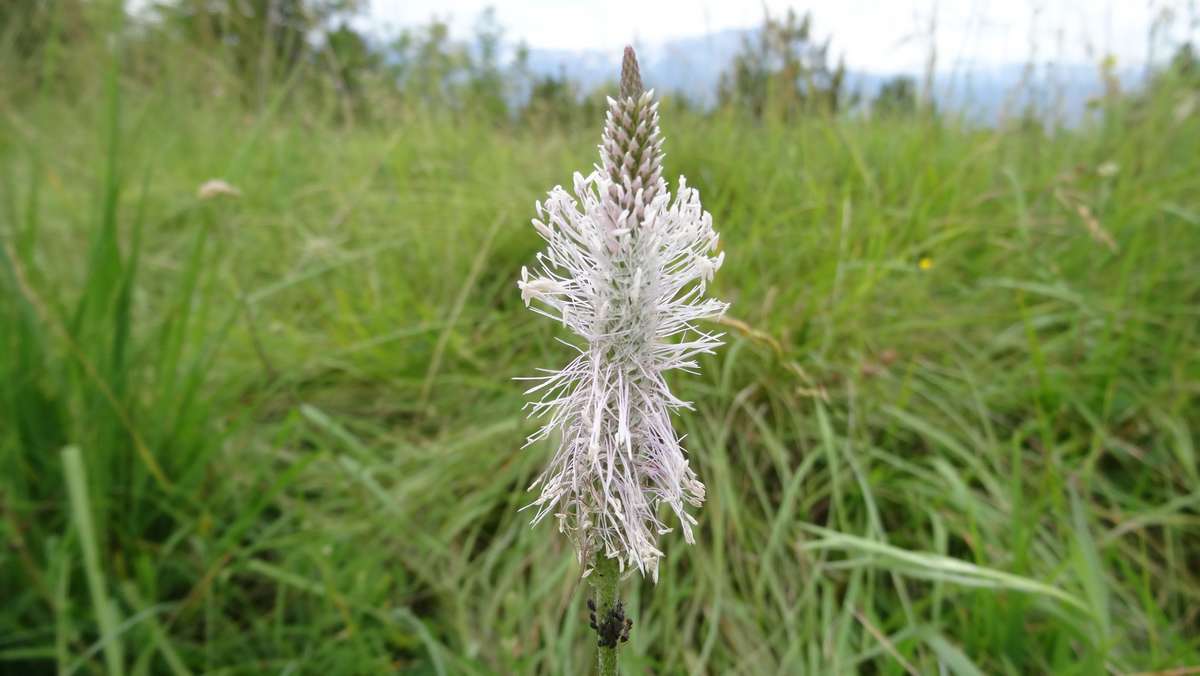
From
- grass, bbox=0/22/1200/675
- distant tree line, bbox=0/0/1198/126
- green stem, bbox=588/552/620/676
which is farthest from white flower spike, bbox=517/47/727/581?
distant tree line, bbox=0/0/1198/126

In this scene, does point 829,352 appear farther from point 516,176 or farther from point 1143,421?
point 516,176

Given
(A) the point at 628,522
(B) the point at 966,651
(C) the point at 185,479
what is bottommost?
(B) the point at 966,651

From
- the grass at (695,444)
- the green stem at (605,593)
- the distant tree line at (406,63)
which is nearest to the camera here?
the green stem at (605,593)

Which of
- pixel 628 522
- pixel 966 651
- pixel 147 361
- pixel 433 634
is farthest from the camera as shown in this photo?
pixel 147 361

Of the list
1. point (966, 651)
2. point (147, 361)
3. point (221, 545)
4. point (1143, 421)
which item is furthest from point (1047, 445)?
point (147, 361)

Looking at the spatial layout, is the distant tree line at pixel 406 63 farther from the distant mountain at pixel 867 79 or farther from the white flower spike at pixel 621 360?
the white flower spike at pixel 621 360

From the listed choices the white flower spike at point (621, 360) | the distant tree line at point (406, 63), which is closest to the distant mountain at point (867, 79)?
the distant tree line at point (406, 63)

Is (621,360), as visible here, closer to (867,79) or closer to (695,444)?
(695,444)
